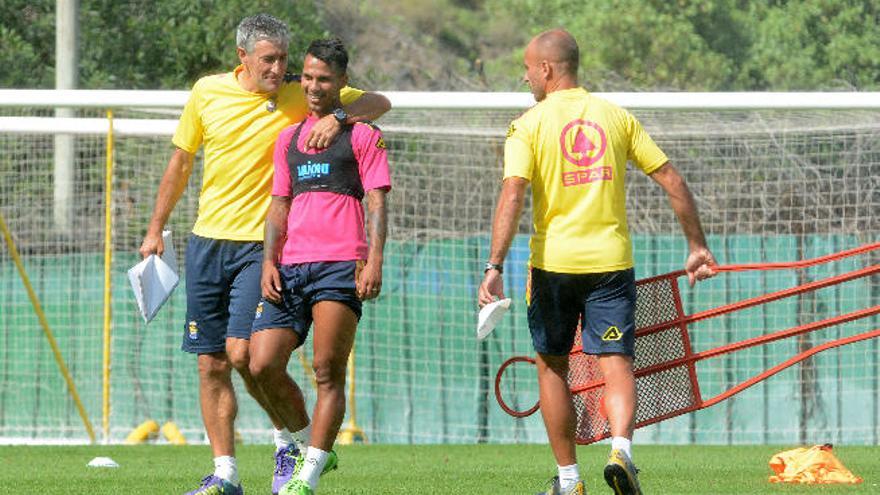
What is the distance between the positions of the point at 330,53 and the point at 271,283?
98cm

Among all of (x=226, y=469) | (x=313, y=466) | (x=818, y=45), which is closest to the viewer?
(x=313, y=466)

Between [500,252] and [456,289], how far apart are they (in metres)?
7.59

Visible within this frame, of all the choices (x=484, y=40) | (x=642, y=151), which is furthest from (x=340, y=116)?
(x=484, y=40)

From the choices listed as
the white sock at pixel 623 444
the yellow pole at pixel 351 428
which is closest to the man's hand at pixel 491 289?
the white sock at pixel 623 444

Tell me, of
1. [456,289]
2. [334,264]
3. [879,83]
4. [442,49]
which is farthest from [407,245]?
[442,49]

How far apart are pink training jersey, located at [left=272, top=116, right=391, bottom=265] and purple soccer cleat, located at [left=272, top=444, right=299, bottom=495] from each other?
3.34 ft

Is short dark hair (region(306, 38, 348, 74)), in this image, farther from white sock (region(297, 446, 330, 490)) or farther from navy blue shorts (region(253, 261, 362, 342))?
white sock (region(297, 446, 330, 490))

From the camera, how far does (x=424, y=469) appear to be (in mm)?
10547

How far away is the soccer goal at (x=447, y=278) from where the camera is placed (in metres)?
14.0

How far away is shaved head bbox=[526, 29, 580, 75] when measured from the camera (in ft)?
24.2

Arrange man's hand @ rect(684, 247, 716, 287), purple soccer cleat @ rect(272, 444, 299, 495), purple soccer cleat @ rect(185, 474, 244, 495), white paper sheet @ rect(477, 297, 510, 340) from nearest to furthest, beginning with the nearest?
white paper sheet @ rect(477, 297, 510, 340) → man's hand @ rect(684, 247, 716, 287) → purple soccer cleat @ rect(185, 474, 244, 495) → purple soccer cleat @ rect(272, 444, 299, 495)

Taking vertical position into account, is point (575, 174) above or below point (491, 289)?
above

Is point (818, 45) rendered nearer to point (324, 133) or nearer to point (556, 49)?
point (556, 49)

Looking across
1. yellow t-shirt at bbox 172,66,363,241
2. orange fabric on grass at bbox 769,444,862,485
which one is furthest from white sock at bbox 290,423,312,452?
orange fabric on grass at bbox 769,444,862,485
